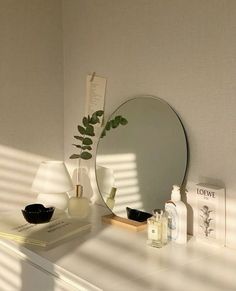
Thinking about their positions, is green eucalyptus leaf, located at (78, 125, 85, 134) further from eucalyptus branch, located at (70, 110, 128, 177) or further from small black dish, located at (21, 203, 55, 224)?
small black dish, located at (21, 203, 55, 224)

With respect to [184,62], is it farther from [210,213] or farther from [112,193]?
[112,193]

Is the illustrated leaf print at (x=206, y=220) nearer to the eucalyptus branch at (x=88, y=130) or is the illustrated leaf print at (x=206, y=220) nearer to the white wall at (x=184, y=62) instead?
the white wall at (x=184, y=62)

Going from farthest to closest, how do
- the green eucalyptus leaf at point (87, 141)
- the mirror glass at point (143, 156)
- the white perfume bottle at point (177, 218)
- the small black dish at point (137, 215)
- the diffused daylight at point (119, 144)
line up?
1. the green eucalyptus leaf at point (87, 141)
2. the small black dish at point (137, 215)
3. the mirror glass at point (143, 156)
4. the white perfume bottle at point (177, 218)
5. the diffused daylight at point (119, 144)

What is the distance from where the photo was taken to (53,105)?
2123 millimetres

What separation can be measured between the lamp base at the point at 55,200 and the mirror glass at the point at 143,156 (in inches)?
6.5

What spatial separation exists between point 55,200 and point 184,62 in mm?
793

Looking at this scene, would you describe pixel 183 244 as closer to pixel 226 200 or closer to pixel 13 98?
pixel 226 200

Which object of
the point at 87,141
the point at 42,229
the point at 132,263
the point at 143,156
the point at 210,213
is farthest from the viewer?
the point at 87,141

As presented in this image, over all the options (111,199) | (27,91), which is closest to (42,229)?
(111,199)

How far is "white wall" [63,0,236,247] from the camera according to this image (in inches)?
56.6

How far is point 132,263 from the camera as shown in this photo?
1.34m

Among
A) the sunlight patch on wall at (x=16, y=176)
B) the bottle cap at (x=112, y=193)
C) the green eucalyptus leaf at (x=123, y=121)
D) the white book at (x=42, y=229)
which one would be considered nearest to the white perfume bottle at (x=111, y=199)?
the bottle cap at (x=112, y=193)

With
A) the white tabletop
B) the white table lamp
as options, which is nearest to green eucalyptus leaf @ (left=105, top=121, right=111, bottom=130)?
the white table lamp

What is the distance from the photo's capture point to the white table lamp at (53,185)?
1850 mm
